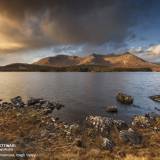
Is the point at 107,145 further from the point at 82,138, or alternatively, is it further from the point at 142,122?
the point at 142,122

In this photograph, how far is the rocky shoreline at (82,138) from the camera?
25.3 m

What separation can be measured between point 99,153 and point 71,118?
862 inches

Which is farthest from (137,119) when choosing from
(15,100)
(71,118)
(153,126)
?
(15,100)

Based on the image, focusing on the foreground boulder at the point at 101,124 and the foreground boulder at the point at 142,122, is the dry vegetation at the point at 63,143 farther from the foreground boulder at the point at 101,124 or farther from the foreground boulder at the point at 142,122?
the foreground boulder at the point at 101,124

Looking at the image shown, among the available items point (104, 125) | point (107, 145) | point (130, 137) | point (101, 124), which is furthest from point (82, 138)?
point (101, 124)

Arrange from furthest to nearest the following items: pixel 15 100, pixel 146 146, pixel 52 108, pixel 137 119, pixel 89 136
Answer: pixel 15 100 < pixel 52 108 < pixel 137 119 < pixel 89 136 < pixel 146 146

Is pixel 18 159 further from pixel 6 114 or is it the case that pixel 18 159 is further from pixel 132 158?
pixel 6 114

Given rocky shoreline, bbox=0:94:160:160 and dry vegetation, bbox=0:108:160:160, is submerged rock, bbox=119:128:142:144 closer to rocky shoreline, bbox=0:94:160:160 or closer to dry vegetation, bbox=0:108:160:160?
rocky shoreline, bbox=0:94:160:160

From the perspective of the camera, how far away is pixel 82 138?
32438 mm

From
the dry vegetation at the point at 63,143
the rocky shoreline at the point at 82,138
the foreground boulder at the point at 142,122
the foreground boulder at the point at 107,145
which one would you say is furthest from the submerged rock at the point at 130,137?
the foreground boulder at the point at 142,122

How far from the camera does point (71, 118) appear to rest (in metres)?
46.9

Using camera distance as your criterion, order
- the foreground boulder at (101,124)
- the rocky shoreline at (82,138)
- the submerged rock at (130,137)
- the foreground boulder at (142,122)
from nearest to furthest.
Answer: the rocky shoreline at (82,138)
the submerged rock at (130,137)
the foreground boulder at (101,124)
the foreground boulder at (142,122)

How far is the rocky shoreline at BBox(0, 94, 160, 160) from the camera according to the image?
25312 millimetres

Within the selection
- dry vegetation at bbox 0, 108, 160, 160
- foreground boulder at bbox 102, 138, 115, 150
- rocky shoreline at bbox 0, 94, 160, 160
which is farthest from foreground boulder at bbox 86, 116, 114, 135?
foreground boulder at bbox 102, 138, 115, 150
